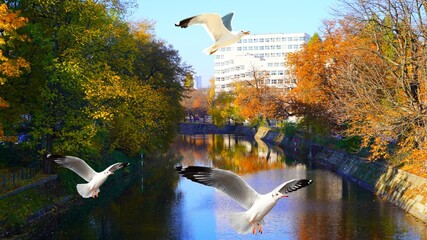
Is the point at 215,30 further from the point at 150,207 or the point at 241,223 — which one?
the point at 150,207

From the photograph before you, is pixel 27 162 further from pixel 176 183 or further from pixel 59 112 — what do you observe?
pixel 176 183

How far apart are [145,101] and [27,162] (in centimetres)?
1536

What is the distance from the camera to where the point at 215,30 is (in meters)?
11.4

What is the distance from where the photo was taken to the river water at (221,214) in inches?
1301

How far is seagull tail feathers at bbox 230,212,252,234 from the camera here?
1070cm

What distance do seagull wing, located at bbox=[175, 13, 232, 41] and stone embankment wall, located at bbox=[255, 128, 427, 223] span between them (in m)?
28.6

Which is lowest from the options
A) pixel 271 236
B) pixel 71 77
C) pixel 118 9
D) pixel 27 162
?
pixel 271 236

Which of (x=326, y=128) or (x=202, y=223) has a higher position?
(x=326, y=128)

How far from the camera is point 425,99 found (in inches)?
1374

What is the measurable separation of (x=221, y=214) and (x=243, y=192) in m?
28.5

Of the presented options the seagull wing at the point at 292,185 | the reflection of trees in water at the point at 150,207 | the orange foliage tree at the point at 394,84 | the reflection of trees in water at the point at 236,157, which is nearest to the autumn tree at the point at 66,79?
the reflection of trees in water at the point at 150,207

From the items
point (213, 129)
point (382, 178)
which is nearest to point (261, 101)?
point (382, 178)

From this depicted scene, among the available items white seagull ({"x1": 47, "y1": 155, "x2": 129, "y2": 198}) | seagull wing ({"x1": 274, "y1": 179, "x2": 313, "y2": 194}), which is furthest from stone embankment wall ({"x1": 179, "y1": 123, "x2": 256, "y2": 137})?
seagull wing ({"x1": 274, "y1": 179, "x2": 313, "y2": 194})

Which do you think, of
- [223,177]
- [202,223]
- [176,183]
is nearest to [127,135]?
[176,183]
